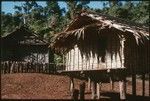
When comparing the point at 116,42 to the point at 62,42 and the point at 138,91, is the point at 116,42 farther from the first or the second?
the point at 138,91

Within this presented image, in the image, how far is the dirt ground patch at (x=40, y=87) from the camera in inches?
989

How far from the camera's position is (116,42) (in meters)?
20.9

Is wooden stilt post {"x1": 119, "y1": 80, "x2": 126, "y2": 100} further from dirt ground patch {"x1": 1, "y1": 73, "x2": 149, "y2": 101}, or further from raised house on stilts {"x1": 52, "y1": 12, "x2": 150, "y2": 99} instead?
dirt ground patch {"x1": 1, "y1": 73, "x2": 149, "y2": 101}

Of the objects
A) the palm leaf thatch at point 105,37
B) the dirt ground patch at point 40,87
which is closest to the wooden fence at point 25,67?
the dirt ground patch at point 40,87

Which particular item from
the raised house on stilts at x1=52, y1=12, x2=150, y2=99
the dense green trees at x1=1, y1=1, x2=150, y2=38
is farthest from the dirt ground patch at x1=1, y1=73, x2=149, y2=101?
the dense green trees at x1=1, y1=1, x2=150, y2=38

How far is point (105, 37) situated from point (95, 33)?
2.69 feet

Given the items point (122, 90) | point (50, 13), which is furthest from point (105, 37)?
point (50, 13)

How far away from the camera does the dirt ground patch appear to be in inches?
989

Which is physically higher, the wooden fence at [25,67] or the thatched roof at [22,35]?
the thatched roof at [22,35]

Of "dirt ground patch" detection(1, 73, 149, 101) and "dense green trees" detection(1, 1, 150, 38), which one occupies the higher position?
"dense green trees" detection(1, 1, 150, 38)

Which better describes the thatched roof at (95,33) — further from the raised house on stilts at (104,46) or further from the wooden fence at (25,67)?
the wooden fence at (25,67)

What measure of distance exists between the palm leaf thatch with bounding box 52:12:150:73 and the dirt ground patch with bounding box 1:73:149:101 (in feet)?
12.7

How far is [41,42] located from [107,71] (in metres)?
17.7

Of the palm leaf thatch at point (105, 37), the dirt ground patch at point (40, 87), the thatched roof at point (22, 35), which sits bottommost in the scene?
the dirt ground patch at point (40, 87)
